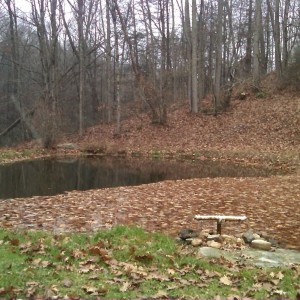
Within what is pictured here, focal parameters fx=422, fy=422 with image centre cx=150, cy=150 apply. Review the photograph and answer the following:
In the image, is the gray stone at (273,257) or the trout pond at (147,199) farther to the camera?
the trout pond at (147,199)

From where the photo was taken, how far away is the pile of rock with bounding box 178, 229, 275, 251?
672 centimetres

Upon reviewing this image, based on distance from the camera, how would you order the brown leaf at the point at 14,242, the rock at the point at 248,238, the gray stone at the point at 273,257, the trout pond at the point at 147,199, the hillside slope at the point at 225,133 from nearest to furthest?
1. the gray stone at the point at 273,257
2. the brown leaf at the point at 14,242
3. the rock at the point at 248,238
4. the trout pond at the point at 147,199
5. the hillside slope at the point at 225,133

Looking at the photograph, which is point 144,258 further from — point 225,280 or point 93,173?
point 93,173

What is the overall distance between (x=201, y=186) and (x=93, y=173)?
6.30m

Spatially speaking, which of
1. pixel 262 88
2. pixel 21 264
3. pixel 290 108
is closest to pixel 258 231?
pixel 21 264

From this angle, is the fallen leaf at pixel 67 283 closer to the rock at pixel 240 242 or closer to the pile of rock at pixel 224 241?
the pile of rock at pixel 224 241

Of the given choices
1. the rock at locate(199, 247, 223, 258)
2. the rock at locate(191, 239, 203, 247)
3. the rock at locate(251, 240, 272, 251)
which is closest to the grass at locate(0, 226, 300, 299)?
the rock at locate(199, 247, 223, 258)

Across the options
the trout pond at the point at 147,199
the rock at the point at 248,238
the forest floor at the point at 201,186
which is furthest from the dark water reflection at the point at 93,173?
the rock at the point at 248,238

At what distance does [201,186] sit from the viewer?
13.8 metres

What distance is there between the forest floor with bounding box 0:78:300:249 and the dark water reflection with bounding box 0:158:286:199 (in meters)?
1.59

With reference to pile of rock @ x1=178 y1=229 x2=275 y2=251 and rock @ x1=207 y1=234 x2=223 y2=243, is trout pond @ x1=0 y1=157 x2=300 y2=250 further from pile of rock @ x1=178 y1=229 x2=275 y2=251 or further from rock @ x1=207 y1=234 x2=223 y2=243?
rock @ x1=207 y1=234 x2=223 y2=243

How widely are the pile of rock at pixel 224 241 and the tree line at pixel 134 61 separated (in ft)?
70.8

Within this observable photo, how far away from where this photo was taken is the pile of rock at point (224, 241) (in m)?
6.72

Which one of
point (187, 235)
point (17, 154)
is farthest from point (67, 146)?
point (187, 235)
